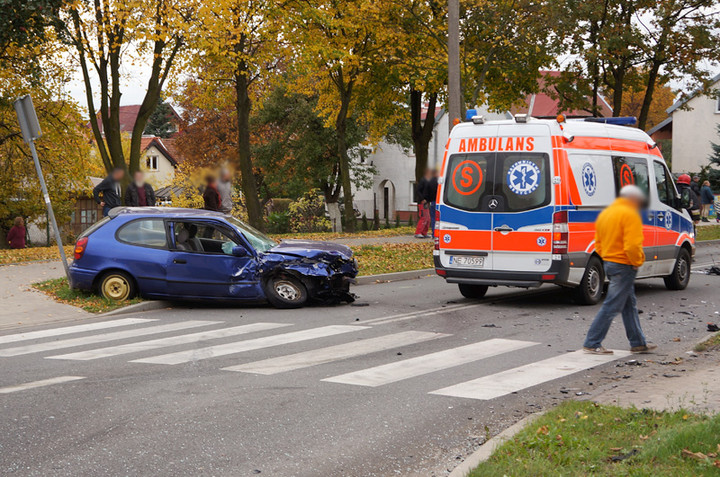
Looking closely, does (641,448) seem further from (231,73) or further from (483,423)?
(231,73)

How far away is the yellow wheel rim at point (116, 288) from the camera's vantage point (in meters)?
12.8

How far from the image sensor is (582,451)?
209 inches

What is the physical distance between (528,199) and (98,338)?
6079mm

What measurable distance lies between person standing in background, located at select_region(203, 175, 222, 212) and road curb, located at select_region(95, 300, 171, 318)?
580 cm

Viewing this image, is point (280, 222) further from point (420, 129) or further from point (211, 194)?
point (211, 194)

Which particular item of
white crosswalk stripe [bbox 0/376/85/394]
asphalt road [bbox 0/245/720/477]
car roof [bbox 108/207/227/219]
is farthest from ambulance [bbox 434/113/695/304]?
white crosswalk stripe [bbox 0/376/85/394]

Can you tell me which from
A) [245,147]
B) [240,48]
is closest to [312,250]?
[240,48]

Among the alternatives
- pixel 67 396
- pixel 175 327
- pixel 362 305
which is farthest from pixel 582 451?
pixel 362 305

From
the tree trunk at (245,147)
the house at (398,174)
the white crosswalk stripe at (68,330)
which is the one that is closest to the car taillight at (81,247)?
the white crosswalk stripe at (68,330)

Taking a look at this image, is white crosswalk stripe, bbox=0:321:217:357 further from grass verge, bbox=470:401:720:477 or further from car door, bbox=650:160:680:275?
car door, bbox=650:160:680:275

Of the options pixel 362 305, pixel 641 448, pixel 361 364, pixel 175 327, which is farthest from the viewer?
pixel 362 305

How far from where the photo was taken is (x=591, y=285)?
12.5 m

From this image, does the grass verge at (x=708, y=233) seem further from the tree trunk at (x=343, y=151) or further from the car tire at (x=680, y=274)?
the car tire at (x=680, y=274)

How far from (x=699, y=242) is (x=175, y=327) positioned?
19784 millimetres
